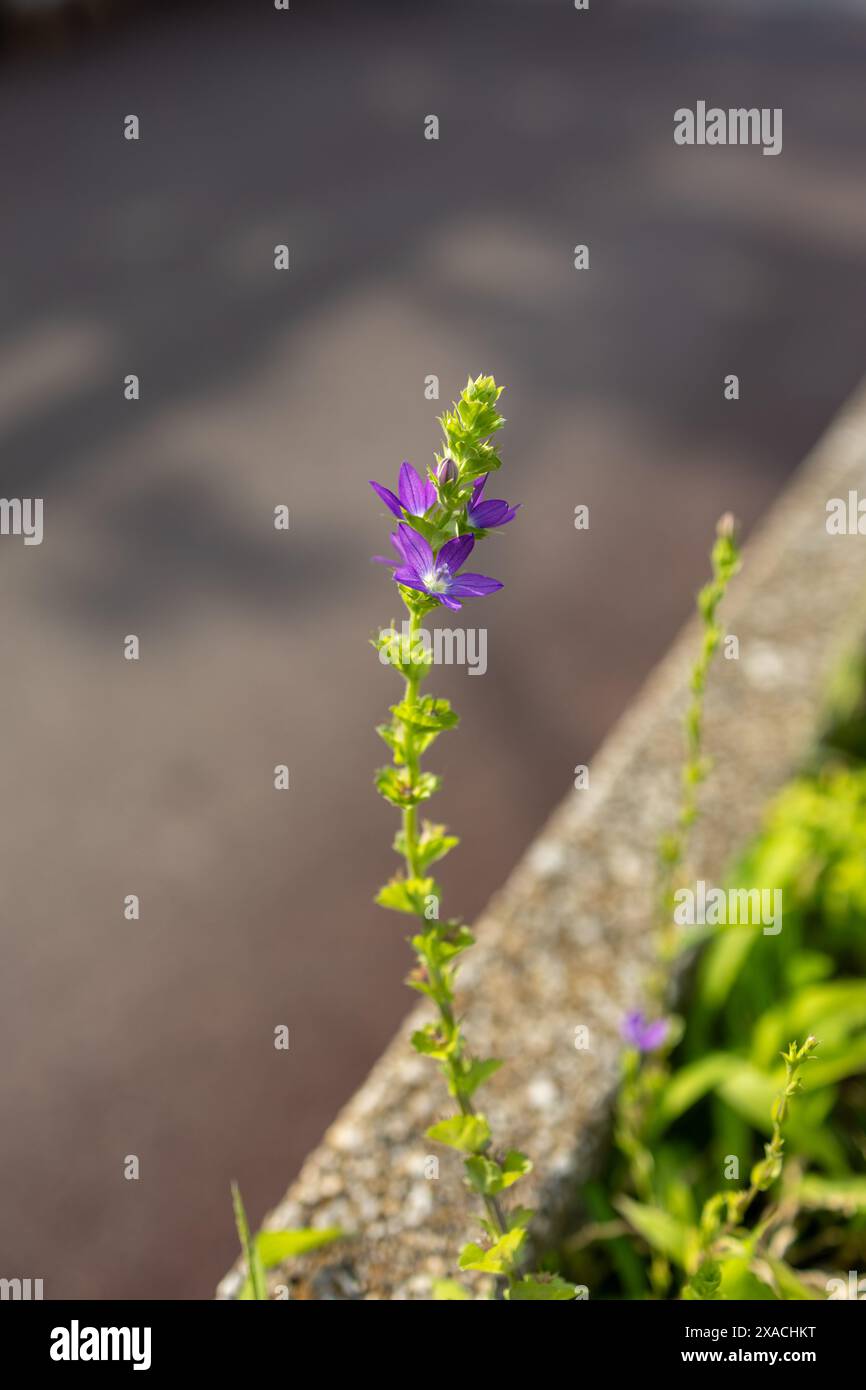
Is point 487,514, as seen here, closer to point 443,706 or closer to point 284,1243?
point 443,706

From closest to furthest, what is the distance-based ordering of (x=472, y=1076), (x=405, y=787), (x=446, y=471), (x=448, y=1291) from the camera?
1. (x=446, y=471)
2. (x=405, y=787)
3. (x=472, y=1076)
4. (x=448, y=1291)

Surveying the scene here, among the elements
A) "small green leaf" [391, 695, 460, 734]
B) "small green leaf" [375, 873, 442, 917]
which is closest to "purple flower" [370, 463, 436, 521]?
"small green leaf" [391, 695, 460, 734]

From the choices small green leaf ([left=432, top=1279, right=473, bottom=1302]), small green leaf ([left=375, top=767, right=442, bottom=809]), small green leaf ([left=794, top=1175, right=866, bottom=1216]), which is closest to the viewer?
small green leaf ([left=375, top=767, right=442, bottom=809])

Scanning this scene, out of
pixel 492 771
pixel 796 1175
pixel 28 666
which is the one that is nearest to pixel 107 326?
Answer: pixel 28 666

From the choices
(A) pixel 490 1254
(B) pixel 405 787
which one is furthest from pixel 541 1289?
(B) pixel 405 787

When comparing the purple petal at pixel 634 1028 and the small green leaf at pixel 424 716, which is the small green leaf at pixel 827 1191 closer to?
the purple petal at pixel 634 1028

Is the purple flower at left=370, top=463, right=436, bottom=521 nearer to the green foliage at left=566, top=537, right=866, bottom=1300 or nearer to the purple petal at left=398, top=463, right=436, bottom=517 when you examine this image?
the purple petal at left=398, top=463, right=436, bottom=517
